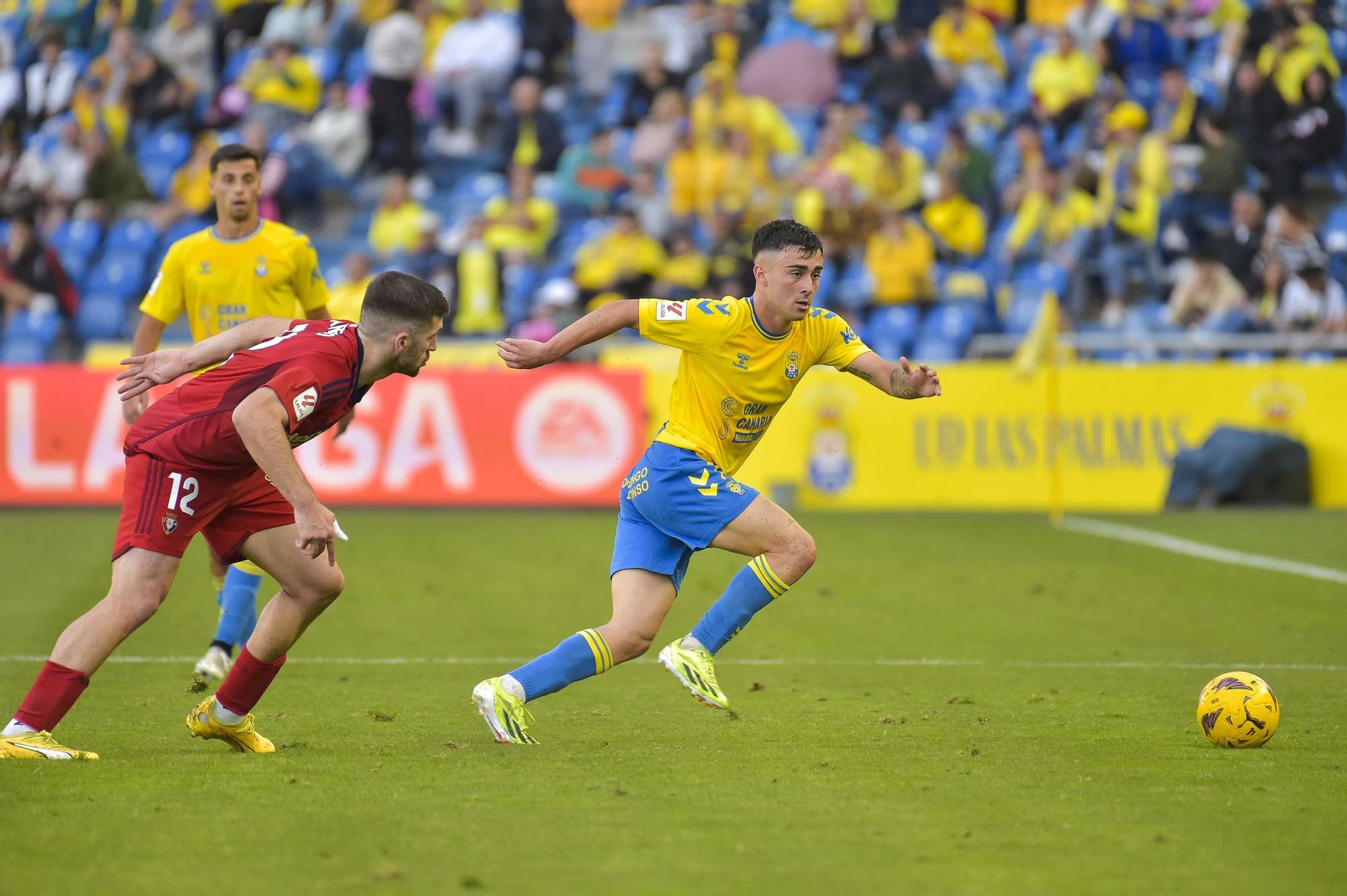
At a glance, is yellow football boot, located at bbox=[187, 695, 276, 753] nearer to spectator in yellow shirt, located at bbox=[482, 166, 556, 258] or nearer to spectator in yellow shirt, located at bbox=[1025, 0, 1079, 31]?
spectator in yellow shirt, located at bbox=[482, 166, 556, 258]

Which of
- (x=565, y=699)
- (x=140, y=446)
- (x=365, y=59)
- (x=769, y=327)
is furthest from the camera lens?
(x=365, y=59)

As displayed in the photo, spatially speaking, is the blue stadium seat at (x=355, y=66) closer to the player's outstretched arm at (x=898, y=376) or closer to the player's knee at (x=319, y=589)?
the player's outstretched arm at (x=898, y=376)

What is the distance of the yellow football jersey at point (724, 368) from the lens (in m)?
6.74

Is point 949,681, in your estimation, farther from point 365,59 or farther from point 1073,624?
point 365,59

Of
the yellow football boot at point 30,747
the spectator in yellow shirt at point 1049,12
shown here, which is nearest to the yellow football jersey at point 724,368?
the yellow football boot at point 30,747

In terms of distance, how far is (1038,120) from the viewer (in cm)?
2155

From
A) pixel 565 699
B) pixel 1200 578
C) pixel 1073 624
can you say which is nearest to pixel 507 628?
pixel 565 699

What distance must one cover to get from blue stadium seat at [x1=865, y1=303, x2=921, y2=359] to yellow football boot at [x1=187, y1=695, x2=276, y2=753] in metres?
13.4

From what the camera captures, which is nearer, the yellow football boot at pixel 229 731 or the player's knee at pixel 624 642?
the yellow football boot at pixel 229 731

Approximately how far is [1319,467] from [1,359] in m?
14.5

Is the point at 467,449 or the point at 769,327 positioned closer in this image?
the point at 769,327

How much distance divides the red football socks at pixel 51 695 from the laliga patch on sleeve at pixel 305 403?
119cm

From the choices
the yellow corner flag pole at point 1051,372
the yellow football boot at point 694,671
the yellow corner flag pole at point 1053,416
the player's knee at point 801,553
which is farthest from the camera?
the yellow corner flag pole at point 1051,372

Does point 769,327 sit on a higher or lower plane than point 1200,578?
higher
